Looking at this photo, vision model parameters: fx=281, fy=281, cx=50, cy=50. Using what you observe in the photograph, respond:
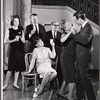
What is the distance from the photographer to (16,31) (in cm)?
531

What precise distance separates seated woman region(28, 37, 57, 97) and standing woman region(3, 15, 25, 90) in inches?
10.0

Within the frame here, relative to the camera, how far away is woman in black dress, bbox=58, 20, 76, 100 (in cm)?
494

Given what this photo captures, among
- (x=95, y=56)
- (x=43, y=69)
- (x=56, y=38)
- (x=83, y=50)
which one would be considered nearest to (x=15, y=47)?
(x=43, y=69)

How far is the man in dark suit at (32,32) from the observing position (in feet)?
17.1

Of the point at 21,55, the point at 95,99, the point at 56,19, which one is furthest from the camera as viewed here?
the point at 21,55

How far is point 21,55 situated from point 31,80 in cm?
53

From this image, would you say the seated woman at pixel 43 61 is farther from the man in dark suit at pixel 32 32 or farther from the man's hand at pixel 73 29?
the man's hand at pixel 73 29

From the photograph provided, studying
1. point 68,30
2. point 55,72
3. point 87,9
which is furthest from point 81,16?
point 55,72

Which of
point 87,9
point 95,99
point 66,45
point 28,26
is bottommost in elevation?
point 95,99

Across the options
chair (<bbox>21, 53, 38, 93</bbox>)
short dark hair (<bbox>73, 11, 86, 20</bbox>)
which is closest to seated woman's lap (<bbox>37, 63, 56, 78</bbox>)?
chair (<bbox>21, 53, 38, 93</bbox>)

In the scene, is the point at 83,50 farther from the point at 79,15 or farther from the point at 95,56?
the point at 79,15

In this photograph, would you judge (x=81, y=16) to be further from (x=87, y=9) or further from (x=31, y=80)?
(x=31, y=80)

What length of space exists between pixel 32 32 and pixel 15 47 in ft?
1.88

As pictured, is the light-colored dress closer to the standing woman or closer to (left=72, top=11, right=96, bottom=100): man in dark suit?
the standing woman
